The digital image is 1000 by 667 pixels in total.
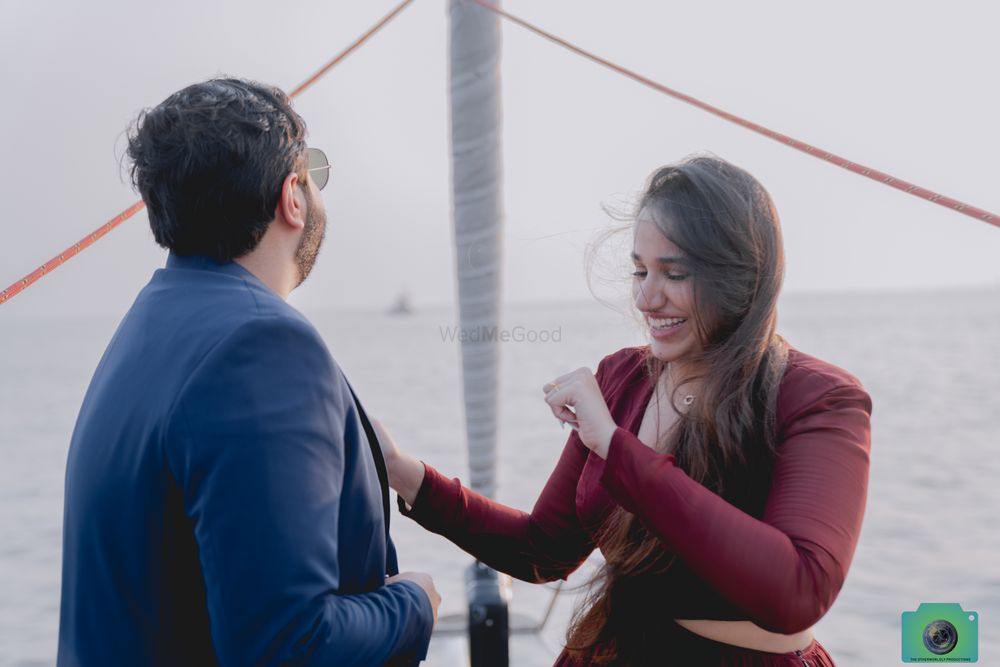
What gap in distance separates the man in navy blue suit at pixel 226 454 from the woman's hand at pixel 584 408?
0.97 feet

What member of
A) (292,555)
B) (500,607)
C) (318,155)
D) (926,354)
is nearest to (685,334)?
(318,155)

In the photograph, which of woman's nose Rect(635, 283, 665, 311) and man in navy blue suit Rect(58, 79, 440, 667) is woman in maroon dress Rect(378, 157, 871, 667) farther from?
man in navy blue suit Rect(58, 79, 440, 667)

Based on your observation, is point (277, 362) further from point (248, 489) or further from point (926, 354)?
point (926, 354)

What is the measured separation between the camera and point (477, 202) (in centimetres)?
197

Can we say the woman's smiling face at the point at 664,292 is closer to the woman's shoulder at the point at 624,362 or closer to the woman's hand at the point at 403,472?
the woman's shoulder at the point at 624,362

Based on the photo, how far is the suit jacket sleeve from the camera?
2.53 ft

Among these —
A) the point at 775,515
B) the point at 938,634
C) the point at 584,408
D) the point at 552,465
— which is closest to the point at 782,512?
the point at 775,515

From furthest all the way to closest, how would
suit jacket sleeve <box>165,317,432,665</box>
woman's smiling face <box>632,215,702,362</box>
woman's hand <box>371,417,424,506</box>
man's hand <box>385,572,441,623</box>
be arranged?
woman's hand <box>371,417,424,506</box>
woman's smiling face <box>632,215,702,362</box>
man's hand <box>385,572,441,623</box>
suit jacket sleeve <box>165,317,432,665</box>

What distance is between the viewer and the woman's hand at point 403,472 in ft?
4.75

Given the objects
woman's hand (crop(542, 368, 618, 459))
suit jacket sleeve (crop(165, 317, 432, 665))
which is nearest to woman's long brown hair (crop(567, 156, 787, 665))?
woman's hand (crop(542, 368, 618, 459))

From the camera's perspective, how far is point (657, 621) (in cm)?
129

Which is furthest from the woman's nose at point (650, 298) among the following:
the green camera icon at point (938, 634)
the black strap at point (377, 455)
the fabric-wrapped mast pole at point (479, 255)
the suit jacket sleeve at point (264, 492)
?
the green camera icon at point (938, 634)

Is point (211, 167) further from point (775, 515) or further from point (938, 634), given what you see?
point (938, 634)

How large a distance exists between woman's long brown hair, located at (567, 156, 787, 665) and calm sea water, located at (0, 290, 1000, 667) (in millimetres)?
351
